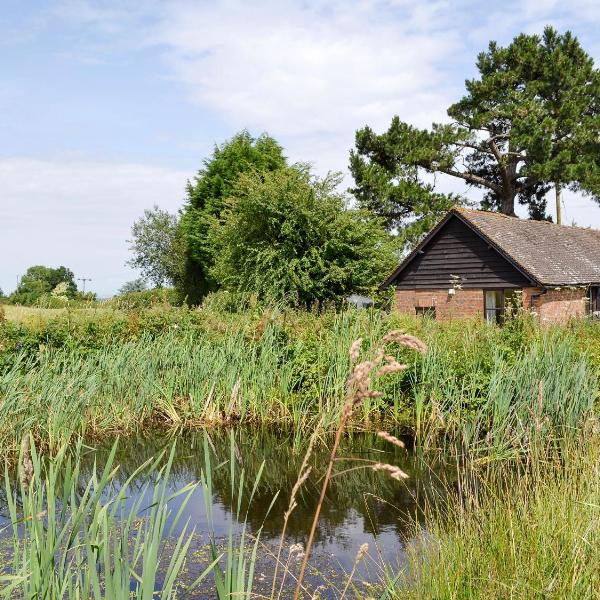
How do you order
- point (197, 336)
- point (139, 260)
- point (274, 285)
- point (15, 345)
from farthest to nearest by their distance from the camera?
1. point (139, 260)
2. point (274, 285)
3. point (197, 336)
4. point (15, 345)

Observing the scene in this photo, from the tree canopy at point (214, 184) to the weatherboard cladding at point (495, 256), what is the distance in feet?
45.2

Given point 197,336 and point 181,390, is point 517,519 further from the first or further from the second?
point 197,336

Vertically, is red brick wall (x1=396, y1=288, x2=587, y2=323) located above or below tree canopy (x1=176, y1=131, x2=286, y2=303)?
below

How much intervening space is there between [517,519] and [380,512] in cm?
268

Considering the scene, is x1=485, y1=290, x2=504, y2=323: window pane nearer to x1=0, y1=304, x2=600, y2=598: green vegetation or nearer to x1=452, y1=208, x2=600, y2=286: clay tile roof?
x1=452, y1=208, x2=600, y2=286: clay tile roof

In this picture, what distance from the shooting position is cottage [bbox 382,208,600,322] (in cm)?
2134

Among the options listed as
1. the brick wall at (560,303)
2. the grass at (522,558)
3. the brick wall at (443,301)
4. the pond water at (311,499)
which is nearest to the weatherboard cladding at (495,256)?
the brick wall at (443,301)

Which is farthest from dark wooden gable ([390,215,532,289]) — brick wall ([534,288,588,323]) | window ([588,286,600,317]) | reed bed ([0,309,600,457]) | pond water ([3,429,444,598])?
pond water ([3,429,444,598])

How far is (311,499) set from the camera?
7238 millimetres

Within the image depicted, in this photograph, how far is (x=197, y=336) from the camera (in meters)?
12.4

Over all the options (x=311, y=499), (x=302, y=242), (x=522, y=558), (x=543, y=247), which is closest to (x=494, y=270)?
(x=543, y=247)

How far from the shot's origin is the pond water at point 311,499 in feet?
17.5

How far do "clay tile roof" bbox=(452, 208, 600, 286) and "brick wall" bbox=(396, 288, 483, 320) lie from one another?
2.01 m

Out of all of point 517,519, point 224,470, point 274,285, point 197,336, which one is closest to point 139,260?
point 274,285
